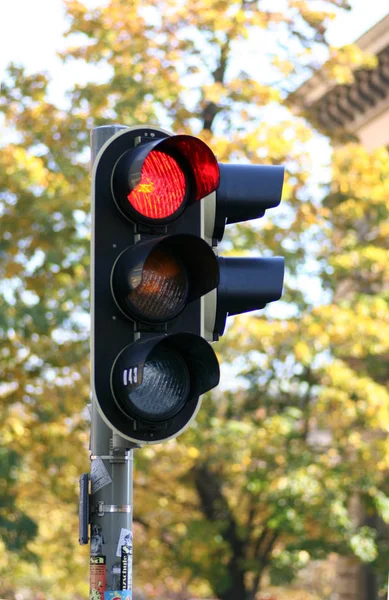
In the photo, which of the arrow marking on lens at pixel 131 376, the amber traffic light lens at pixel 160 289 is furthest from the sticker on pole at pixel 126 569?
the amber traffic light lens at pixel 160 289

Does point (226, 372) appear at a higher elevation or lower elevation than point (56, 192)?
lower

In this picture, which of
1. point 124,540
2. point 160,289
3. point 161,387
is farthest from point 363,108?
point 124,540

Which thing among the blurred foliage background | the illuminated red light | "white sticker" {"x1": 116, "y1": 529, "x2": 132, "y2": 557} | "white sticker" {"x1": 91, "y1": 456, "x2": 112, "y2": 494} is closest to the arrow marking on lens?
"white sticker" {"x1": 91, "y1": 456, "x2": 112, "y2": 494}

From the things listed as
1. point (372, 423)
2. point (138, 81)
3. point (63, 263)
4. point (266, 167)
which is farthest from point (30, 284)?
point (266, 167)

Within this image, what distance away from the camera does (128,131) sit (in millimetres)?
3758

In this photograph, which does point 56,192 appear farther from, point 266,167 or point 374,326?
point 266,167

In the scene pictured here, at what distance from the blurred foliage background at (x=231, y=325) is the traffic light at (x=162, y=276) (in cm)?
1152

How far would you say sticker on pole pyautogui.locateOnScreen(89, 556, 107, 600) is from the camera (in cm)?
349

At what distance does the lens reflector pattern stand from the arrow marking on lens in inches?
1.2

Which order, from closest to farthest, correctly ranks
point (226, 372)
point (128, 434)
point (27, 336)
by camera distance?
1. point (128, 434)
2. point (27, 336)
3. point (226, 372)

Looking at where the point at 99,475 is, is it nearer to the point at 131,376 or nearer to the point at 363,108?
the point at 131,376

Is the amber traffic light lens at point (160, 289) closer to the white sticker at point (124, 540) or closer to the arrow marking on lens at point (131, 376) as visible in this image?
the arrow marking on lens at point (131, 376)

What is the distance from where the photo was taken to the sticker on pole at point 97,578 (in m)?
3.49

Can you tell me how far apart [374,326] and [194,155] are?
1446 centimetres
